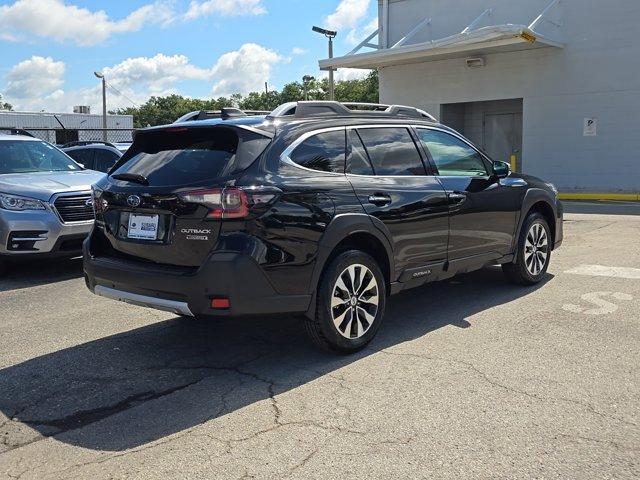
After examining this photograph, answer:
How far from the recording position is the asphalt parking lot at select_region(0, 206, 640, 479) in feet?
11.1

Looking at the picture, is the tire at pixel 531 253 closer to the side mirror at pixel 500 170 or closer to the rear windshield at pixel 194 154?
the side mirror at pixel 500 170

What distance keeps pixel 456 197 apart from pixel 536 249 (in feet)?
5.55

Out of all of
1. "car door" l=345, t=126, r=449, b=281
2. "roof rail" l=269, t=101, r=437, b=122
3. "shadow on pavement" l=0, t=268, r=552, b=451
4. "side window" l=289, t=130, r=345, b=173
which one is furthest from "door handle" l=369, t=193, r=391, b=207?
"shadow on pavement" l=0, t=268, r=552, b=451

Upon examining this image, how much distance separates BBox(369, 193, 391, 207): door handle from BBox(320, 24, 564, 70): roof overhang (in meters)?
13.5

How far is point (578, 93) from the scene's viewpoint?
18.9m

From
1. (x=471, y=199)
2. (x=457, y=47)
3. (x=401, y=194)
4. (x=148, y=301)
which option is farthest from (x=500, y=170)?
(x=457, y=47)

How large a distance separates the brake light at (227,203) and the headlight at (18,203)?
4462mm

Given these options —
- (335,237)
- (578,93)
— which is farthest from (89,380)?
(578,93)

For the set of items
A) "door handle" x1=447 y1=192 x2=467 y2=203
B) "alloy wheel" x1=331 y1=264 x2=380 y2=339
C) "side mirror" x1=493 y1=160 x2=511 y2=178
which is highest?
"side mirror" x1=493 y1=160 x2=511 y2=178

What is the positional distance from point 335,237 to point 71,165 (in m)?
6.31

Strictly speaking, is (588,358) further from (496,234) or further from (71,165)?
(71,165)

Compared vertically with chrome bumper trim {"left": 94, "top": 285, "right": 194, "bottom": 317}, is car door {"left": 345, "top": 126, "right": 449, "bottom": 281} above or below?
above

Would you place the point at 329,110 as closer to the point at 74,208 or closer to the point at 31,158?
the point at 74,208

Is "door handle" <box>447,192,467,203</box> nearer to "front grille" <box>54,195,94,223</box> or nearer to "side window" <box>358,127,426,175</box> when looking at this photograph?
"side window" <box>358,127,426,175</box>
